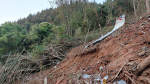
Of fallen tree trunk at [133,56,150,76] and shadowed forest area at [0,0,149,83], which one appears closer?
fallen tree trunk at [133,56,150,76]

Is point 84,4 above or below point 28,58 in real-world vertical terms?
above

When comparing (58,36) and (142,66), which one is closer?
(142,66)

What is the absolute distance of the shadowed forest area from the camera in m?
3.59

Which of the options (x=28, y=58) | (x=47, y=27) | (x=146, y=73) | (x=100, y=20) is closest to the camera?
(x=146, y=73)

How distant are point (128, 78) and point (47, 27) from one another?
40.2ft

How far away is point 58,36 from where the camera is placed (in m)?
5.34

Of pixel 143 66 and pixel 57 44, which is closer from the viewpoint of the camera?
pixel 143 66

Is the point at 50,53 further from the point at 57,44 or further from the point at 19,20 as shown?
the point at 19,20

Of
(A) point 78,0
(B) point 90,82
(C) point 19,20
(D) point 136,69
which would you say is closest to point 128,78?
(D) point 136,69

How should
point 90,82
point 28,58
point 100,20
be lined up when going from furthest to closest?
point 100,20 → point 28,58 → point 90,82

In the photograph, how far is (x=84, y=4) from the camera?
11469 mm

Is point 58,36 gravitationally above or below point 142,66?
above

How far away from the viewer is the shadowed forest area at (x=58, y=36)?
359 cm

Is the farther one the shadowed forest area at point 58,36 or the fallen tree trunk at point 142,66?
the shadowed forest area at point 58,36
